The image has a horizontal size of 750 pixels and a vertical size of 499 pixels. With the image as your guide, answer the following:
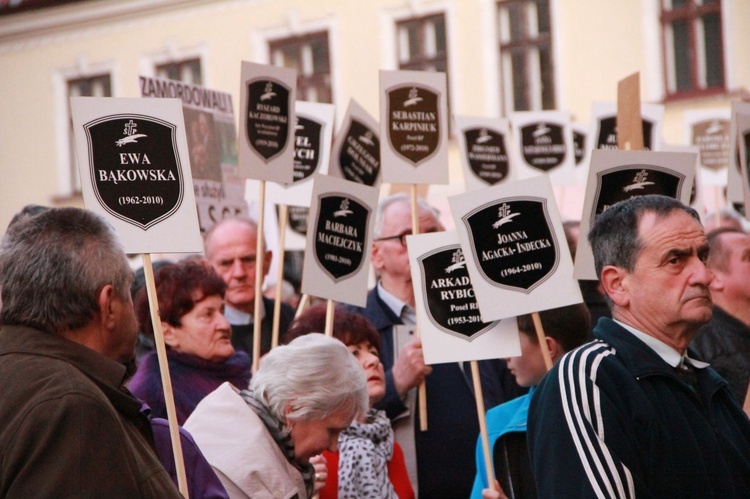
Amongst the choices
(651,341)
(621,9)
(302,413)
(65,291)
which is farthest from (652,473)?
(621,9)

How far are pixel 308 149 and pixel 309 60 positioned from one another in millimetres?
13846

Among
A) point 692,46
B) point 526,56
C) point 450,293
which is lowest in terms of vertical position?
point 450,293

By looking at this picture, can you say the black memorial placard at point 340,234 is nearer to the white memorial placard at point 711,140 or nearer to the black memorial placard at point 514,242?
the black memorial placard at point 514,242

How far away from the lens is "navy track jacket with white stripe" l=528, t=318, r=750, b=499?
2.94 metres

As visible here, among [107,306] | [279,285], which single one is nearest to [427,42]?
[279,285]

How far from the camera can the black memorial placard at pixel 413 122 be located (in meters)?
5.36

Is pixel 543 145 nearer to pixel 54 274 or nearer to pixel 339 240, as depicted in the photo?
pixel 339 240

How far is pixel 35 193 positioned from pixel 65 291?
19.9m

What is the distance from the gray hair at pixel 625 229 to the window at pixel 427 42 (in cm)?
1555

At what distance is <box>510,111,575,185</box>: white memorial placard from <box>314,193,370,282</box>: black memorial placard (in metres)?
3.77

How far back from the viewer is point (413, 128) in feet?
17.7

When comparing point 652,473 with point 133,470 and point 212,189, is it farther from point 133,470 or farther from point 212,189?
point 212,189

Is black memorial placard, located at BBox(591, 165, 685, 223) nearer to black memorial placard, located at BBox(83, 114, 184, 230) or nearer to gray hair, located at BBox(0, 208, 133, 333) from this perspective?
black memorial placard, located at BBox(83, 114, 184, 230)

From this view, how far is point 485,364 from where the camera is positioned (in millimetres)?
5164
